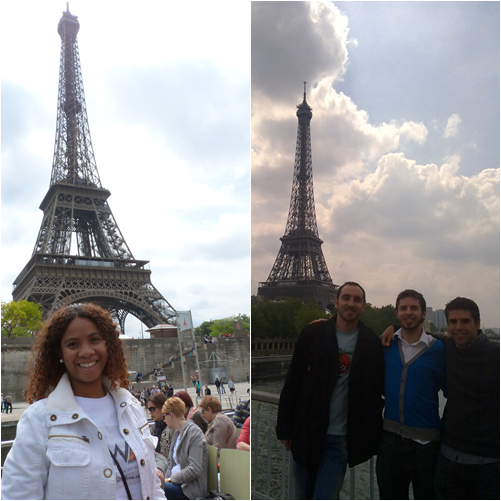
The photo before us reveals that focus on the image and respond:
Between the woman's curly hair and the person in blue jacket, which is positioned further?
the person in blue jacket

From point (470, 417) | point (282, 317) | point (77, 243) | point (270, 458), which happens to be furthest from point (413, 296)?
point (77, 243)

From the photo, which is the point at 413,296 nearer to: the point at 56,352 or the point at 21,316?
the point at 56,352

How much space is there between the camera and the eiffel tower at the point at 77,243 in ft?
101

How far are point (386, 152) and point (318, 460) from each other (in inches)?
70.5

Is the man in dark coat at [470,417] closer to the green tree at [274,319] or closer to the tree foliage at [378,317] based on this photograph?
the tree foliage at [378,317]

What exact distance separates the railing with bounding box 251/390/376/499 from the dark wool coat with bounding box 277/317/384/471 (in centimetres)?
30

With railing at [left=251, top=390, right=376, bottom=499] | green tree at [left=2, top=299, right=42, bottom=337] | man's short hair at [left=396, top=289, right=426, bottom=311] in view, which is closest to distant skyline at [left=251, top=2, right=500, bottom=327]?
man's short hair at [left=396, top=289, right=426, bottom=311]

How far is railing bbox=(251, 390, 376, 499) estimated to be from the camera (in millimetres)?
2709

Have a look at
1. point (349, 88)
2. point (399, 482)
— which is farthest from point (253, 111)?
point (399, 482)

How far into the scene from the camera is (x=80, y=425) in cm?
172

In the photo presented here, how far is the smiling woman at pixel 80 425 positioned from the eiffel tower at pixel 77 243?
2752cm

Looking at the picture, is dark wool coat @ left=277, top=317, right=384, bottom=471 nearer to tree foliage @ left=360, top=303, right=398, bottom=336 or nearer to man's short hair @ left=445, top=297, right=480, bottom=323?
tree foliage @ left=360, top=303, right=398, bottom=336

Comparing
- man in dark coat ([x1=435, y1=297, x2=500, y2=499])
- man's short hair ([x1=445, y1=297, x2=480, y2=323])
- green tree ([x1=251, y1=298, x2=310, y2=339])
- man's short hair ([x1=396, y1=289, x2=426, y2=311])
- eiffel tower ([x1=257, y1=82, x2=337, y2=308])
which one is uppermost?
eiffel tower ([x1=257, y1=82, x2=337, y2=308])

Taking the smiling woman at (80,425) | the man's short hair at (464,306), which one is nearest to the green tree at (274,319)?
the man's short hair at (464,306)
